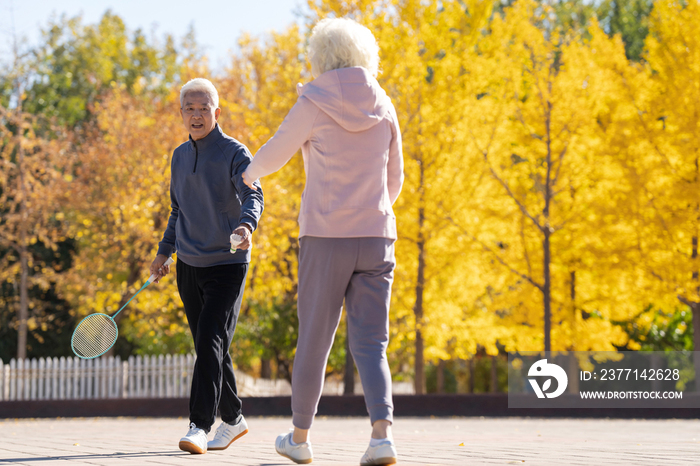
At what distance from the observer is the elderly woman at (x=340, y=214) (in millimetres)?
3590

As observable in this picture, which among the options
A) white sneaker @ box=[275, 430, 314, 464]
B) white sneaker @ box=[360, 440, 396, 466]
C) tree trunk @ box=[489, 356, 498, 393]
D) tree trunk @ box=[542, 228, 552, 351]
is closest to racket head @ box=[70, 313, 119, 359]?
white sneaker @ box=[275, 430, 314, 464]

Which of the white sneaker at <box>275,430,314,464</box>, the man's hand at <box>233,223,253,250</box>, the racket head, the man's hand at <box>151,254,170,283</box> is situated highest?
the man's hand at <box>233,223,253,250</box>

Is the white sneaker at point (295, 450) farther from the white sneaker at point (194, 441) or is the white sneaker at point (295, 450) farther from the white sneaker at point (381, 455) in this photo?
the white sneaker at point (194, 441)

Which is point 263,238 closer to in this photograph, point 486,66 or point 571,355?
point 486,66

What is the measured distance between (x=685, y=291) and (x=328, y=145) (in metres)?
12.2

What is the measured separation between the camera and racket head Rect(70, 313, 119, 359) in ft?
16.1

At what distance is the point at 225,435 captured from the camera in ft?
15.3

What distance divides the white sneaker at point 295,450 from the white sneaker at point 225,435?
0.99 metres

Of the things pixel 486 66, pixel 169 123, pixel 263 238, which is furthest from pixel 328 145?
pixel 169 123

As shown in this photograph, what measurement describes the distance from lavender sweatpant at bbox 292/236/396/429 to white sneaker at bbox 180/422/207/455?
0.88 m

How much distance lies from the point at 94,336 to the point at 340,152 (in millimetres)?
2261

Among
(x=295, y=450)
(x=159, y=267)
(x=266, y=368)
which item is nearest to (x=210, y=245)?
(x=159, y=267)

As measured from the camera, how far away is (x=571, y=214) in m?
15.2

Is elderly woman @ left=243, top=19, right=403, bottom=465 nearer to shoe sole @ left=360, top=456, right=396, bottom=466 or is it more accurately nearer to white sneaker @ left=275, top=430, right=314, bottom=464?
white sneaker @ left=275, top=430, right=314, bottom=464
